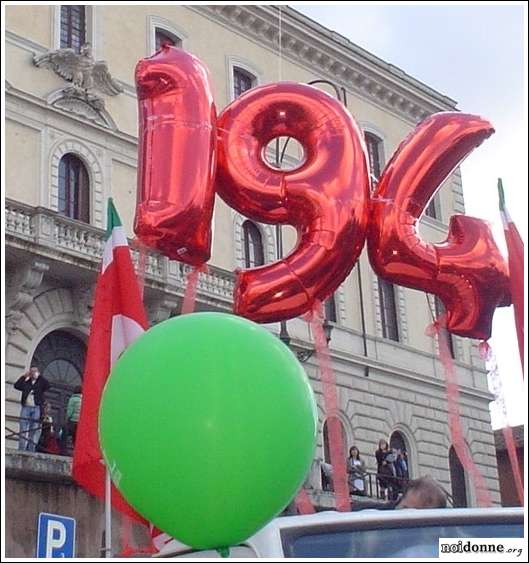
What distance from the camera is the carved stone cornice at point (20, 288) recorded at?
47.5 feet

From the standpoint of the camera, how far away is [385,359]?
21375 millimetres

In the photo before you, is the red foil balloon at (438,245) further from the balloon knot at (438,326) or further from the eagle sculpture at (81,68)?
the eagle sculpture at (81,68)

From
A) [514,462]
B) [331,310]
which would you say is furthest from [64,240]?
[514,462]

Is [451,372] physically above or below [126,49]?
below

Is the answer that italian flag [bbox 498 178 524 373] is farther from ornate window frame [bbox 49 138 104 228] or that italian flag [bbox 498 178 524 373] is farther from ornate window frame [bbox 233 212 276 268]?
ornate window frame [bbox 233 212 276 268]

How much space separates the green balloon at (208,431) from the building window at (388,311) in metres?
18.9

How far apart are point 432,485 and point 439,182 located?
2.25 metres

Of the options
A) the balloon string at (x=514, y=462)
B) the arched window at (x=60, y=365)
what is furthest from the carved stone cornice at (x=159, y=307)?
the balloon string at (x=514, y=462)

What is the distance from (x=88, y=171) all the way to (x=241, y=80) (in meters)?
4.97

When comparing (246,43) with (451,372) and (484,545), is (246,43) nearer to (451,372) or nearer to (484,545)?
(451,372)

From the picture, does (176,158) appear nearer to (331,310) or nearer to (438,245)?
(438,245)

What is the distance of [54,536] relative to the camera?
5.68m

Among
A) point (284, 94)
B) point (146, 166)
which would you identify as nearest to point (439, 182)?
point (284, 94)

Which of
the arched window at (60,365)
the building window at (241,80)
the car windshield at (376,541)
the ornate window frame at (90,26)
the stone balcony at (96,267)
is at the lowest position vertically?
the car windshield at (376,541)
